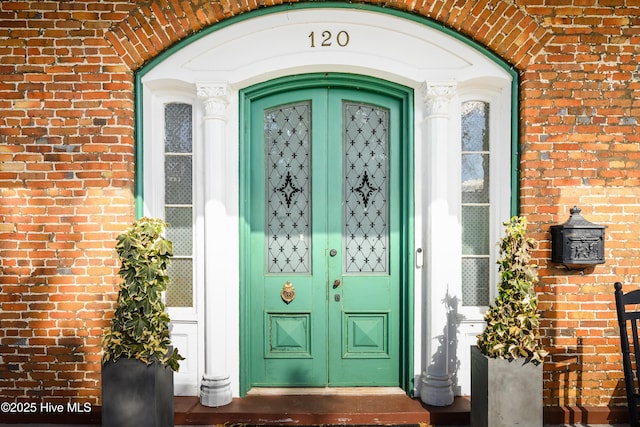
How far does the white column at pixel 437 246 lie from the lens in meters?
3.67

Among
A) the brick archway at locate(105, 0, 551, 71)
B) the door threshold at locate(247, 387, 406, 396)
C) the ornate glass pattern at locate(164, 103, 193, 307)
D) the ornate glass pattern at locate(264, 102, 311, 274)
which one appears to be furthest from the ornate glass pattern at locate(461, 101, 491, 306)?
the ornate glass pattern at locate(164, 103, 193, 307)

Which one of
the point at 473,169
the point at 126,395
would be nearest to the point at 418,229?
the point at 473,169

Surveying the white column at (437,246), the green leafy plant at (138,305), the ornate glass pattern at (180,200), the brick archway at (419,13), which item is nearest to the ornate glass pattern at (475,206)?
the white column at (437,246)

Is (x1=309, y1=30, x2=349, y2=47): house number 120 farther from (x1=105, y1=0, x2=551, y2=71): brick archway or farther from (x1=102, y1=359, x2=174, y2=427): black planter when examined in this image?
(x1=102, y1=359, x2=174, y2=427): black planter

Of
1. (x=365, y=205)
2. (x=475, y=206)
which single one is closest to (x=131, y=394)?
(x=365, y=205)

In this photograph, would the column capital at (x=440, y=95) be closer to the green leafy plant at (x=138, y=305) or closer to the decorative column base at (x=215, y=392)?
the green leafy plant at (x=138, y=305)

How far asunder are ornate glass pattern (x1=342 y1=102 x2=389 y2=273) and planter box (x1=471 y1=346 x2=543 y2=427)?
1.33m

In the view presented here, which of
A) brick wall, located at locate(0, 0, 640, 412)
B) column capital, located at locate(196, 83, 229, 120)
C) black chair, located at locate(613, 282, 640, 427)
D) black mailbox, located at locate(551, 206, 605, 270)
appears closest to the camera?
black chair, located at locate(613, 282, 640, 427)

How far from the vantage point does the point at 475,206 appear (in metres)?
3.93

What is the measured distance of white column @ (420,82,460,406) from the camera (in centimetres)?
367

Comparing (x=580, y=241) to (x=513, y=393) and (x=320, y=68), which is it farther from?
(x=320, y=68)

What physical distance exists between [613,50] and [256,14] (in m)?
3.21

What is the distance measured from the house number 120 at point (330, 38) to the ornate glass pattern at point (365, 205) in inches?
33.9

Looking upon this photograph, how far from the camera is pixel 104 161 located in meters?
3.62
